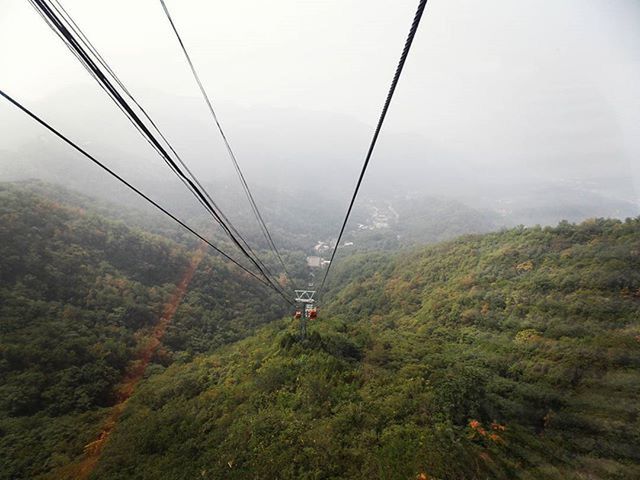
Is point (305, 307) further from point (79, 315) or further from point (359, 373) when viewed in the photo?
point (79, 315)

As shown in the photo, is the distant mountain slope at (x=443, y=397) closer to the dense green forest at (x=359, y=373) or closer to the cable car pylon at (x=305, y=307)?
the dense green forest at (x=359, y=373)

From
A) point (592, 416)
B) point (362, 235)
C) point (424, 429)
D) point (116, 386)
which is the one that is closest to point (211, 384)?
point (116, 386)

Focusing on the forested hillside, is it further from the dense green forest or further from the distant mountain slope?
the distant mountain slope

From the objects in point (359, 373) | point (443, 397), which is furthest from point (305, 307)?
point (443, 397)

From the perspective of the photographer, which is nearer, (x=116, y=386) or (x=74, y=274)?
(x=116, y=386)

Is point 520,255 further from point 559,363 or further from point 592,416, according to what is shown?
point 592,416

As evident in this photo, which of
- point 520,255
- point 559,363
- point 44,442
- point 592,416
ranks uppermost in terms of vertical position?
point 520,255

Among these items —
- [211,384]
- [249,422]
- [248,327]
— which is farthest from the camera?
[248,327]

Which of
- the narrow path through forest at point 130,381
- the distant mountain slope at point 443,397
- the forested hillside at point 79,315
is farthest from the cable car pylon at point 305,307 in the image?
the forested hillside at point 79,315

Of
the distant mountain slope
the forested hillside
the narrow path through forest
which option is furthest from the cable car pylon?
the forested hillside

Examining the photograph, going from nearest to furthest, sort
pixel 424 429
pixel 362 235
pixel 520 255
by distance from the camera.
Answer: pixel 424 429
pixel 520 255
pixel 362 235
